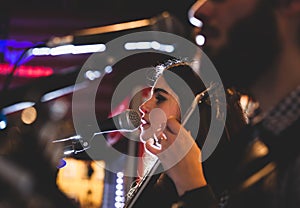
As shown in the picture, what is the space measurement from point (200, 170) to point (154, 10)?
2.96 metres

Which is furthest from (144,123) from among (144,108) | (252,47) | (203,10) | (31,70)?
(31,70)

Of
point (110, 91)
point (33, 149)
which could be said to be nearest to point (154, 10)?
point (110, 91)

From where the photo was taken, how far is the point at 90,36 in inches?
72.7

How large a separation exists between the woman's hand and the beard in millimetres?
533

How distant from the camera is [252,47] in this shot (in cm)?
127

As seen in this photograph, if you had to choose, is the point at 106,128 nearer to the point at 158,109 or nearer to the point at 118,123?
the point at 118,123

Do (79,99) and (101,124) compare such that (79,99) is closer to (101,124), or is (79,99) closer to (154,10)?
(101,124)

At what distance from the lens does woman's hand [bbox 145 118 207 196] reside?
181cm

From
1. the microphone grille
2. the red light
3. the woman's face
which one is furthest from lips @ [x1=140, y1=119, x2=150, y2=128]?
the red light

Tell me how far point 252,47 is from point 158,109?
720 millimetres

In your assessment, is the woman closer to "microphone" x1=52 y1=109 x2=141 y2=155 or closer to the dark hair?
the dark hair

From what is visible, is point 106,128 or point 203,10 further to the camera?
point 106,128

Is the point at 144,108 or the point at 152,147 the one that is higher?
the point at 144,108

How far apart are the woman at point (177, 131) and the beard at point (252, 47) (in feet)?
1.42
